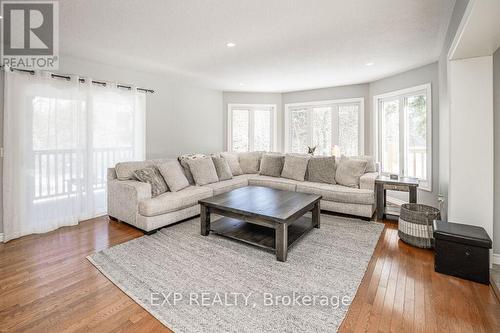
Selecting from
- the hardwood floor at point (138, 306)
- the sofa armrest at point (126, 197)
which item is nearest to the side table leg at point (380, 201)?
the hardwood floor at point (138, 306)

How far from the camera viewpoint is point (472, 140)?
7.95 ft

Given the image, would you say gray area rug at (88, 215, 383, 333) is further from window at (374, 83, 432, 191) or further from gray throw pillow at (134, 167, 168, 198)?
window at (374, 83, 432, 191)

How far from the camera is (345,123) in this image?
5711 millimetres

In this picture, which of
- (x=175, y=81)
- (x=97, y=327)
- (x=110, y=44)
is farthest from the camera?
(x=175, y=81)

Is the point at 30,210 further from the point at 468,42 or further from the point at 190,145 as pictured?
the point at 468,42

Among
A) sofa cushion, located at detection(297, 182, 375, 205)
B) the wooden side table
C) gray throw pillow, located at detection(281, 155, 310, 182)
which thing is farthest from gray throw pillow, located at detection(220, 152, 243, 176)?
the wooden side table

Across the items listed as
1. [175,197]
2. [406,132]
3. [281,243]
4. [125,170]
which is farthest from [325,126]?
[125,170]

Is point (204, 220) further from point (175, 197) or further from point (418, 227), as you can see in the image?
point (418, 227)

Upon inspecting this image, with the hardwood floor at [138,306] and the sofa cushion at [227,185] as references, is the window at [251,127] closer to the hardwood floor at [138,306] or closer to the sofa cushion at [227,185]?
the sofa cushion at [227,185]

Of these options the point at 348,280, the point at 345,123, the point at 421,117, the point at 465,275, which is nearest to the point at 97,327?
the point at 348,280

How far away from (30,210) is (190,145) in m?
2.95

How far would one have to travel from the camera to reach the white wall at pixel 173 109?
410 cm

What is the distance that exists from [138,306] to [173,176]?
2.19 m

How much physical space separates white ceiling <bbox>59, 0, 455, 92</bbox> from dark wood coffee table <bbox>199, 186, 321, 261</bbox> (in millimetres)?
1964
